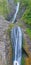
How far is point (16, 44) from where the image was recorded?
7.82 m

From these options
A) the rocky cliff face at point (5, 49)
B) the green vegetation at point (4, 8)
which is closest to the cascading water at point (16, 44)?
the rocky cliff face at point (5, 49)

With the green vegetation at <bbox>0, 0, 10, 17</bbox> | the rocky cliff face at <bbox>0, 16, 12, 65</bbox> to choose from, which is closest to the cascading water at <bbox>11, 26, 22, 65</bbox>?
the rocky cliff face at <bbox>0, 16, 12, 65</bbox>

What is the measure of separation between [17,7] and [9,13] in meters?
1.53

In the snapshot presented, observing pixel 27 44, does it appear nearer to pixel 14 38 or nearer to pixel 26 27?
pixel 14 38

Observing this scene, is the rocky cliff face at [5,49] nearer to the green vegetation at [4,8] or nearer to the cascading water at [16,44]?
the cascading water at [16,44]

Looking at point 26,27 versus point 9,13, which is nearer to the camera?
point 26,27

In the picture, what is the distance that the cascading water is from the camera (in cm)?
777

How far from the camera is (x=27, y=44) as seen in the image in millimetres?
8227

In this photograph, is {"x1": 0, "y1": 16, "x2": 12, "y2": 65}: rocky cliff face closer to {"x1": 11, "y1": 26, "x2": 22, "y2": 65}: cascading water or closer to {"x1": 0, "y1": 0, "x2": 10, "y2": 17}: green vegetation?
{"x1": 11, "y1": 26, "x2": 22, "y2": 65}: cascading water

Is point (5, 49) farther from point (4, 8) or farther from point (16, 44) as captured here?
point (4, 8)

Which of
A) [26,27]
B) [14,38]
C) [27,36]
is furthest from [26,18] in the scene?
[14,38]

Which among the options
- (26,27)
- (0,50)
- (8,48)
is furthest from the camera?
(26,27)

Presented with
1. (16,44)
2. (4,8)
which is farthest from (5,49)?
(4,8)

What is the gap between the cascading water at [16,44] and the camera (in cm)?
777
